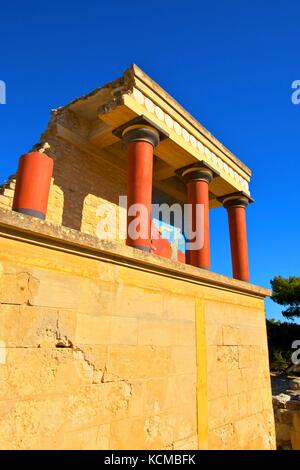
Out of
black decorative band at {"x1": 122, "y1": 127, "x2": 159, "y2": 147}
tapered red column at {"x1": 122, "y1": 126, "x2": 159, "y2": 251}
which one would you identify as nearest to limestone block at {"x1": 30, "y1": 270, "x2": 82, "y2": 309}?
tapered red column at {"x1": 122, "y1": 126, "x2": 159, "y2": 251}

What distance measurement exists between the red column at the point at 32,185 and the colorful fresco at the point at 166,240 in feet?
17.9

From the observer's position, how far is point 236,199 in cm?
995

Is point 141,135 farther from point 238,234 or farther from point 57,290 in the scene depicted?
point 238,234

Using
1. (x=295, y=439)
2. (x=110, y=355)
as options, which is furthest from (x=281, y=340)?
(x=110, y=355)

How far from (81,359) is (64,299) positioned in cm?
60

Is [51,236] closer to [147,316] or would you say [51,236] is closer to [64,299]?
[64,299]

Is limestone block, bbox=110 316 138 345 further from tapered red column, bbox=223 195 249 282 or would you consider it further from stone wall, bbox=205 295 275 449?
tapered red column, bbox=223 195 249 282

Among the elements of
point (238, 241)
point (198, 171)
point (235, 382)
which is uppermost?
point (198, 171)

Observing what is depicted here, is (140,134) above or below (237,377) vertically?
above

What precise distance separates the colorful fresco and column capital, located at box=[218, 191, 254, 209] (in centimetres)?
198

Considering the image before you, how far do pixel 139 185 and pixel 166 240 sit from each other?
4451 mm

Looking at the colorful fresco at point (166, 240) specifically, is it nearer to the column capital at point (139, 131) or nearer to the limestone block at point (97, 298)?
the column capital at point (139, 131)

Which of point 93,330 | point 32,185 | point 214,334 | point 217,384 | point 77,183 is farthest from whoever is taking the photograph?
point 77,183

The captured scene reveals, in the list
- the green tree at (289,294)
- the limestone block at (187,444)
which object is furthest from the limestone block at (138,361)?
the green tree at (289,294)
